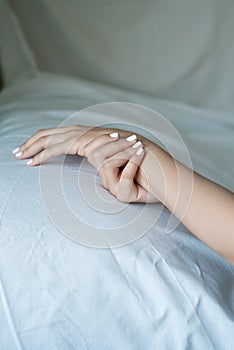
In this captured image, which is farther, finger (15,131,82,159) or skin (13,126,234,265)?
finger (15,131,82,159)

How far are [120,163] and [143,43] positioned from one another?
3.31ft

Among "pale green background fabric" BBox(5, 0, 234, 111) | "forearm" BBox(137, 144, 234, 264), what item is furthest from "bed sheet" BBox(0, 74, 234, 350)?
"pale green background fabric" BBox(5, 0, 234, 111)

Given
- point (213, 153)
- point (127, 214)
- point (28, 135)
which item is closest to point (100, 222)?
point (127, 214)

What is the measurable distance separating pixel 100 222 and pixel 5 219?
122 millimetres

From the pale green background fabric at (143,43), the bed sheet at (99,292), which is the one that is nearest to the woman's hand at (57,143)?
the bed sheet at (99,292)

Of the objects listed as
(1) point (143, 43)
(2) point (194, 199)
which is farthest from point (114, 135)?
(1) point (143, 43)

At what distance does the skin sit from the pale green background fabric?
2.55 ft

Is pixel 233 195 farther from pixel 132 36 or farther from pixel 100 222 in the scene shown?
pixel 132 36

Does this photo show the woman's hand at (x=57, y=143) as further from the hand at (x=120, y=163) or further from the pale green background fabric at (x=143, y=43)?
the pale green background fabric at (x=143, y=43)

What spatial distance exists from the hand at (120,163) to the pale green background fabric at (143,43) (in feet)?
2.57

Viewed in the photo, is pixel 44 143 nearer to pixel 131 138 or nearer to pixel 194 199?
pixel 131 138

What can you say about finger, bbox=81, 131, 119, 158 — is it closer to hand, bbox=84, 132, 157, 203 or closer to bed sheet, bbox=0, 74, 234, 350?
hand, bbox=84, 132, 157, 203

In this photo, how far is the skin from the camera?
78cm

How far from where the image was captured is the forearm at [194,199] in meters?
0.77
